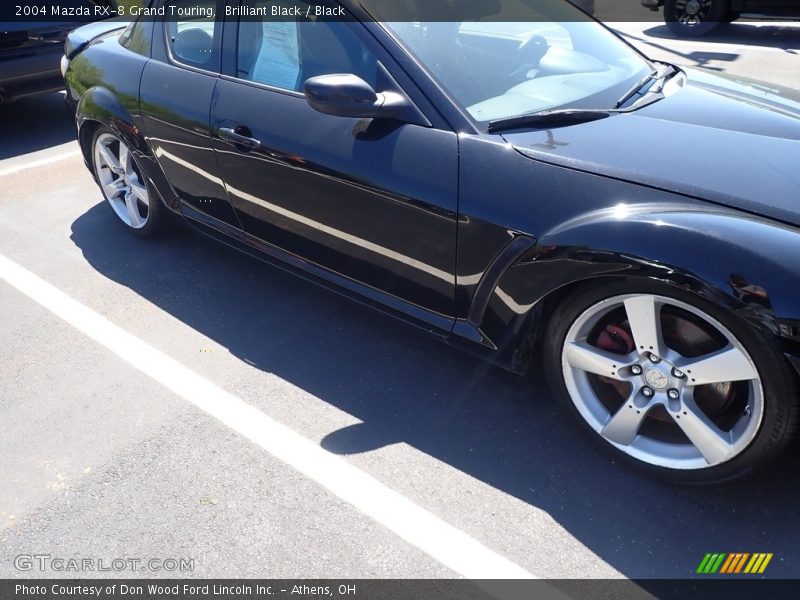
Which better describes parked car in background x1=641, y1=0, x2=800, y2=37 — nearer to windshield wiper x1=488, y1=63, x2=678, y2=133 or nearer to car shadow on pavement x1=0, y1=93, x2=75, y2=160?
windshield wiper x1=488, y1=63, x2=678, y2=133

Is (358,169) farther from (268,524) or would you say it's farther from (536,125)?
(268,524)

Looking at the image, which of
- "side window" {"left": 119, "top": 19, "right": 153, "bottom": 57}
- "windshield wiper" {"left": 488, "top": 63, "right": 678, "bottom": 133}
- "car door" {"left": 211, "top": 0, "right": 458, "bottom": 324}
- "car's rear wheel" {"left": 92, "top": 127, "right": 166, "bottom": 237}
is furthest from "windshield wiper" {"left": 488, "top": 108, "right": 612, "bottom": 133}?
"car's rear wheel" {"left": 92, "top": 127, "right": 166, "bottom": 237}

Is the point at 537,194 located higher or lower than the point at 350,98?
lower

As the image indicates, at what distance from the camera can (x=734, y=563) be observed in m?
2.12

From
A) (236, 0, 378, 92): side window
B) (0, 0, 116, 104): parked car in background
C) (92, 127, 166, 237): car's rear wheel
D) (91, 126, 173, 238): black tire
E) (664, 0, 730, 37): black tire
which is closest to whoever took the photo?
(236, 0, 378, 92): side window

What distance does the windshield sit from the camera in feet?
8.85

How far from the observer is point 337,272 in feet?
10.1

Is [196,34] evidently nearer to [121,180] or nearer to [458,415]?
[121,180]

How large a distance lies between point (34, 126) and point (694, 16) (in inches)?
320

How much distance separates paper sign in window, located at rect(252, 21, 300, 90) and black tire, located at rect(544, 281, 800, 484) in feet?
5.09

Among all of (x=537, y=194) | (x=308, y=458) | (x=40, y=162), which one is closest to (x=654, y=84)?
(x=537, y=194)

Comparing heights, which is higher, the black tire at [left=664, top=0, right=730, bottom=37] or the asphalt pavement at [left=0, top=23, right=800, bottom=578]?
the black tire at [left=664, top=0, right=730, bottom=37]

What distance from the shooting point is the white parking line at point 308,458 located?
2203 mm

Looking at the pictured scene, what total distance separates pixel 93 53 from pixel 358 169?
7.96 feet
